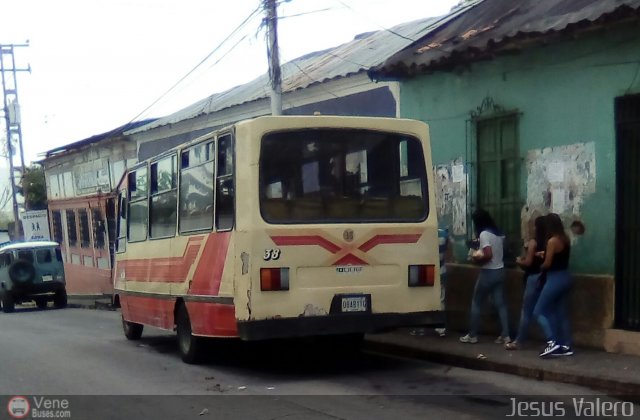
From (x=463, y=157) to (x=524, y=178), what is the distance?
1399 millimetres

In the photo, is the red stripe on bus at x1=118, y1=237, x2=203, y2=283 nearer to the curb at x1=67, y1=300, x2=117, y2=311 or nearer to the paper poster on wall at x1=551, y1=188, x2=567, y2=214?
the paper poster on wall at x1=551, y1=188, x2=567, y2=214

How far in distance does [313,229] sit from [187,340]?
291 centimetres

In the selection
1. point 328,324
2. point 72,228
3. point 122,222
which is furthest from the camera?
point 72,228

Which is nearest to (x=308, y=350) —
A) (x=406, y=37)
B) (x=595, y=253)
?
(x=595, y=253)

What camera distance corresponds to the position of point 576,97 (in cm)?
1107

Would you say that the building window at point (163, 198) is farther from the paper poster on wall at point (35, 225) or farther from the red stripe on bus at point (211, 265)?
the paper poster on wall at point (35, 225)

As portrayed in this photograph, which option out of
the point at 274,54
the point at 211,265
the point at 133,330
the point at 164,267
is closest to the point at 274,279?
the point at 211,265

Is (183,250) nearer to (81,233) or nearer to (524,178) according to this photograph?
(524,178)

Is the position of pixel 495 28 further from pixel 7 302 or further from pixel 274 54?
pixel 7 302

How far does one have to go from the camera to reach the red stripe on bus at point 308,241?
31.3 feet

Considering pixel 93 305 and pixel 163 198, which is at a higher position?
pixel 163 198

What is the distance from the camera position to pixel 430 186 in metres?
10.3

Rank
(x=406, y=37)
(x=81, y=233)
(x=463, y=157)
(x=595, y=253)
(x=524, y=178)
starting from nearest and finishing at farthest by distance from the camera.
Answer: (x=595, y=253) → (x=524, y=178) → (x=463, y=157) → (x=406, y=37) → (x=81, y=233)

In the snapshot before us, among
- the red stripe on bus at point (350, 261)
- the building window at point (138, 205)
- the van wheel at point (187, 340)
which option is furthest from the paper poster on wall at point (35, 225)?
the red stripe on bus at point (350, 261)
